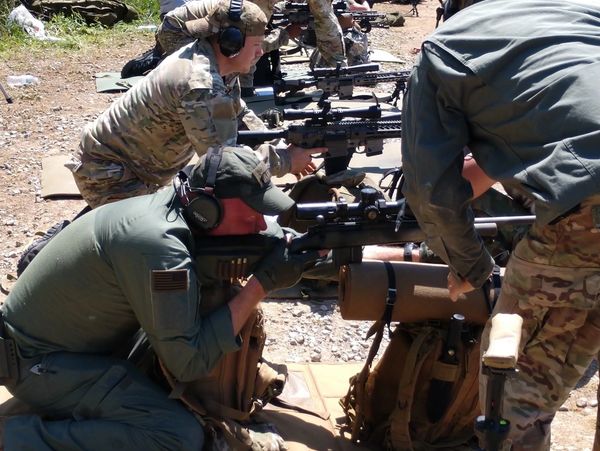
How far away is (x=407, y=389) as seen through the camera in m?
3.40

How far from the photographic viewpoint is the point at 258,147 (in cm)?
549

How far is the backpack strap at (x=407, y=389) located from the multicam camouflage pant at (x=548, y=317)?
60 centimetres

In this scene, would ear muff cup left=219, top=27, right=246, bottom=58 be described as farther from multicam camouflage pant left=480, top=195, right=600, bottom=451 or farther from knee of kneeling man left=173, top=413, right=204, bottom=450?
multicam camouflage pant left=480, top=195, right=600, bottom=451

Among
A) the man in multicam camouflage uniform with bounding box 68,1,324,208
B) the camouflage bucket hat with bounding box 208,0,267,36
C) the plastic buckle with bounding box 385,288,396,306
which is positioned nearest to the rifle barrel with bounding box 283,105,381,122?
the man in multicam camouflage uniform with bounding box 68,1,324,208

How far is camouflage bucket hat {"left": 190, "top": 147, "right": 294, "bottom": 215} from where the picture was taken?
10.1ft

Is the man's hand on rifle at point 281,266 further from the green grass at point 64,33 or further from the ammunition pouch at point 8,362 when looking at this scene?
the green grass at point 64,33

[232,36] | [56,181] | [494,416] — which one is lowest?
[56,181]

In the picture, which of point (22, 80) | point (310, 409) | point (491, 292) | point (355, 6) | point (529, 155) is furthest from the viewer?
point (355, 6)

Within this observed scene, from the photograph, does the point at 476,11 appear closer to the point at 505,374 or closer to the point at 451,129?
the point at 451,129

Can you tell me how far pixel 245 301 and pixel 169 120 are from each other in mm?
1710

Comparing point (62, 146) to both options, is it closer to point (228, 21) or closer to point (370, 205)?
point (228, 21)

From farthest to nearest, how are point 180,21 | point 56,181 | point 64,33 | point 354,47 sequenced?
point 64,33
point 354,47
point 56,181
point 180,21

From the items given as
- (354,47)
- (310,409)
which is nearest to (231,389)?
(310,409)

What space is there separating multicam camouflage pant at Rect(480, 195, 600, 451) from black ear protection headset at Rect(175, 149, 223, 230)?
102cm
